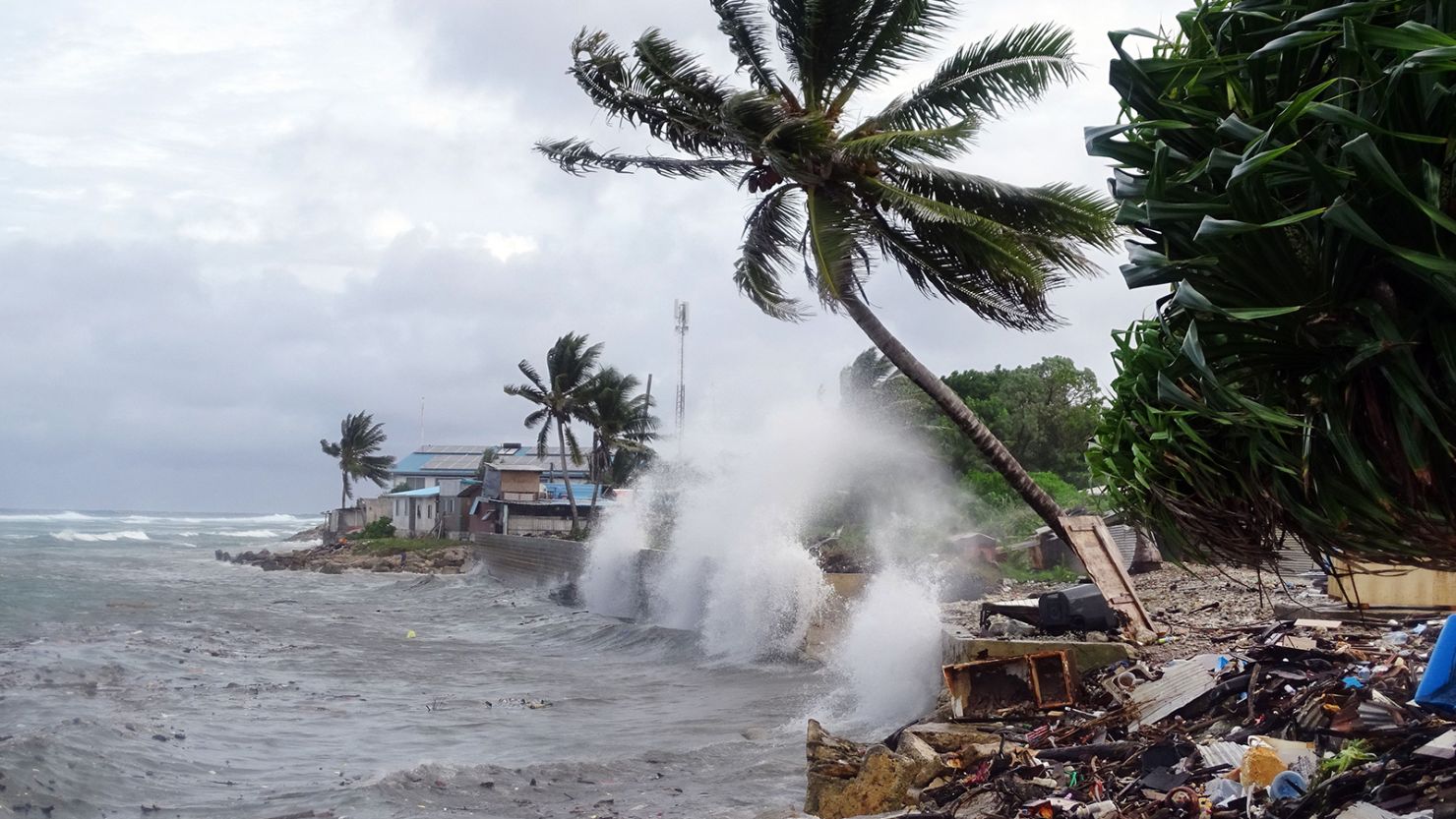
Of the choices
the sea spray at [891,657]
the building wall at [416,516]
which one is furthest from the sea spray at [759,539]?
the building wall at [416,516]

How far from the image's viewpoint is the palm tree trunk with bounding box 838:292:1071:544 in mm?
12062

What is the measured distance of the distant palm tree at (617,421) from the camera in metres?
53.8

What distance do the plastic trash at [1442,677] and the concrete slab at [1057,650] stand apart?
18.5 feet

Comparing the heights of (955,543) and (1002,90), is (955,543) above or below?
below

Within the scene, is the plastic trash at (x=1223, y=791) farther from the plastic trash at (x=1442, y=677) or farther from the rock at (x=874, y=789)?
the rock at (x=874, y=789)

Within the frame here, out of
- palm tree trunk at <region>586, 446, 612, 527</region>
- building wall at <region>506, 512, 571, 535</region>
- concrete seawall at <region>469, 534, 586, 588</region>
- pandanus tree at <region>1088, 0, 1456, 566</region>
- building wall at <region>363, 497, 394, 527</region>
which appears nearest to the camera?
pandanus tree at <region>1088, 0, 1456, 566</region>

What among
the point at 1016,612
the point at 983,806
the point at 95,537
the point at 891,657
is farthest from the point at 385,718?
the point at 95,537

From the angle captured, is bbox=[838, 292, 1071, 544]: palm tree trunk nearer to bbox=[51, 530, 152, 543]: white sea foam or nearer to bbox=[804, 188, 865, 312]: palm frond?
bbox=[804, 188, 865, 312]: palm frond

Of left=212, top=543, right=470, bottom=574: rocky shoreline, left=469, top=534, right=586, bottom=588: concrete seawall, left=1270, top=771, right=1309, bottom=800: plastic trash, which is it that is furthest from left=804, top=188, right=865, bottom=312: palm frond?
left=212, top=543, right=470, bottom=574: rocky shoreline

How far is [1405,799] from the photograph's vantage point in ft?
16.2

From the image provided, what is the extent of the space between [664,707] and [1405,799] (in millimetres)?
12929

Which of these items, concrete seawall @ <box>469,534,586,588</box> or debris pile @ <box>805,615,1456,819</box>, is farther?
concrete seawall @ <box>469,534,586,588</box>

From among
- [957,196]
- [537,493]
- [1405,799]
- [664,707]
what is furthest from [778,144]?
[537,493]

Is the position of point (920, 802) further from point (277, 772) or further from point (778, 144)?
point (277, 772)
